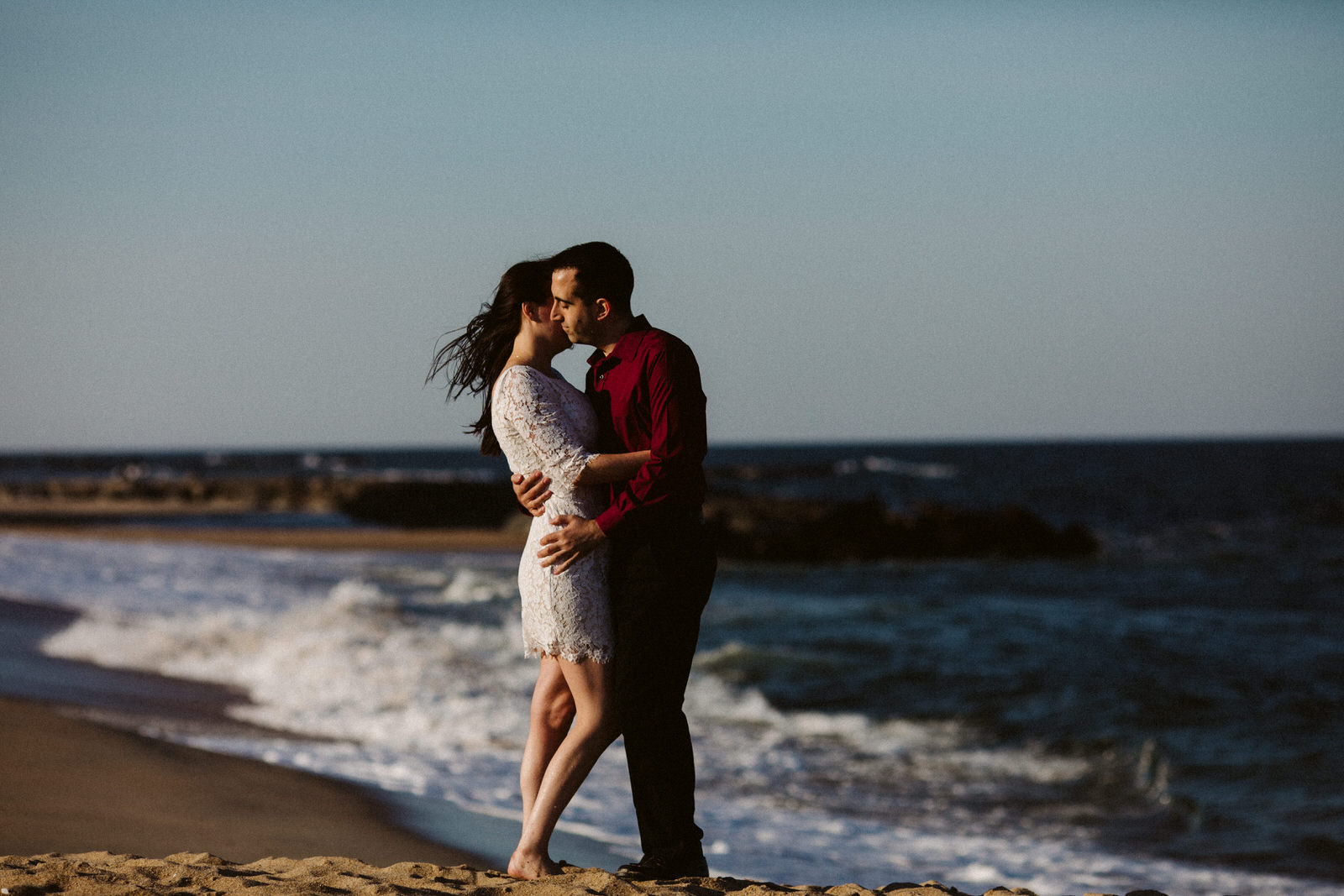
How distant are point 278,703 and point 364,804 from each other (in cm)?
389

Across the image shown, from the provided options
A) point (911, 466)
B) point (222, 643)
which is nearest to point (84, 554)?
point (222, 643)

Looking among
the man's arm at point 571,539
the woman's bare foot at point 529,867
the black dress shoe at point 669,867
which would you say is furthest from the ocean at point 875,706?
the man's arm at point 571,539

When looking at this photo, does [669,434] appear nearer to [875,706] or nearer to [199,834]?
[199,834]

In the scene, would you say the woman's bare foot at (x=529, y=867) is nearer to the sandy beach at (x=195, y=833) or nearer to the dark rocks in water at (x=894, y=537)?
the sandy beach at (x=195, y=833)

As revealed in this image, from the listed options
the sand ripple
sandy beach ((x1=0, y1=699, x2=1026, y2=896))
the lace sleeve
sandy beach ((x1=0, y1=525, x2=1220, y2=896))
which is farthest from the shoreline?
the lace sleeve

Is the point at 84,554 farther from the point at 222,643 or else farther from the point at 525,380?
the point at 525,380

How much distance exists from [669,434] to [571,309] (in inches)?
22.2

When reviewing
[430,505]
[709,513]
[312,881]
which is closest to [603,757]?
[312,881]

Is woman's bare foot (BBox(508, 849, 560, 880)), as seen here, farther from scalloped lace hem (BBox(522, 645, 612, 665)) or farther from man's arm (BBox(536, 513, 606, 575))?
man's arm (BBox(536, 513, 606, 575))

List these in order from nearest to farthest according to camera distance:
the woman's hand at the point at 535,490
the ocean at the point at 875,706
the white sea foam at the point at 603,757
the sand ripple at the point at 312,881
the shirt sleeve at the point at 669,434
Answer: the sand ripple at the point at 312,881 → the shirt sleeve at the point at 669,434 → the woman's hand at the point at 535,490 → the white sea foam at the point at 603,757 → the ocean at the point at 875,706

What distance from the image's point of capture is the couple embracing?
3.93 m

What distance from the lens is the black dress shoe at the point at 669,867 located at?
4.11m

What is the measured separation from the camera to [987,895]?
13.7ft

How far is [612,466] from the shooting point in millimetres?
3922
